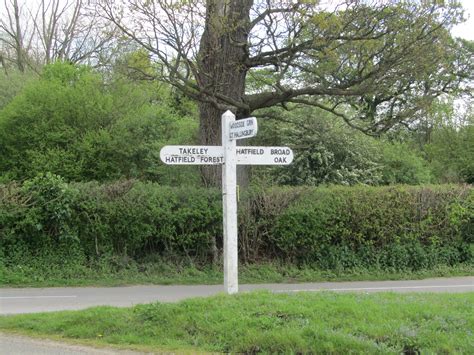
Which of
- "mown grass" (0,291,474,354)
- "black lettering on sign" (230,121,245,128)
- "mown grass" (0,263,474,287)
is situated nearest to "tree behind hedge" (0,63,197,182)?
"mown grass" (0,263,474,287)

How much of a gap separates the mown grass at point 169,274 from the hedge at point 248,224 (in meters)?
0.31

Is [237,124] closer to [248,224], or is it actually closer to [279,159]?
[279,159]

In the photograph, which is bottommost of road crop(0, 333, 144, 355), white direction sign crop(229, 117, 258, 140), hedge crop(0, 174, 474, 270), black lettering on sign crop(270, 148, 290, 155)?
road crop(0, 333, 144, 355)

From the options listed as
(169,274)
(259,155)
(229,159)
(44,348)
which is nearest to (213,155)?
(229,159)

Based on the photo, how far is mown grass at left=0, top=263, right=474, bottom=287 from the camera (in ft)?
46.2

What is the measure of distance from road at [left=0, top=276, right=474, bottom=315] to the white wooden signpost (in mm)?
3144

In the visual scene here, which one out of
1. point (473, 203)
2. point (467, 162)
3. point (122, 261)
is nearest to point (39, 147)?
point (122, 261)

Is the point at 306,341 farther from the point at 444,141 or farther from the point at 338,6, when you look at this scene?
the point at 444,141

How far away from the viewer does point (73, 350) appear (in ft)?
21.1

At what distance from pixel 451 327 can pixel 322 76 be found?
12019 mm

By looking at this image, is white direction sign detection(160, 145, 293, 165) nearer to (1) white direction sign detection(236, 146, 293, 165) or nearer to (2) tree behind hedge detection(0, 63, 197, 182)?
(1) white direction sign detection(236, 146, 293, 165)

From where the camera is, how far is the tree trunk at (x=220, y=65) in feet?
50.4

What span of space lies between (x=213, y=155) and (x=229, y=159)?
0.83 feet

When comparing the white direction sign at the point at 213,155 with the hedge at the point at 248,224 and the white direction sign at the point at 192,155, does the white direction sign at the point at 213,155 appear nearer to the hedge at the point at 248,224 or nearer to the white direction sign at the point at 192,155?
the white direction sign at the point at 192,155
